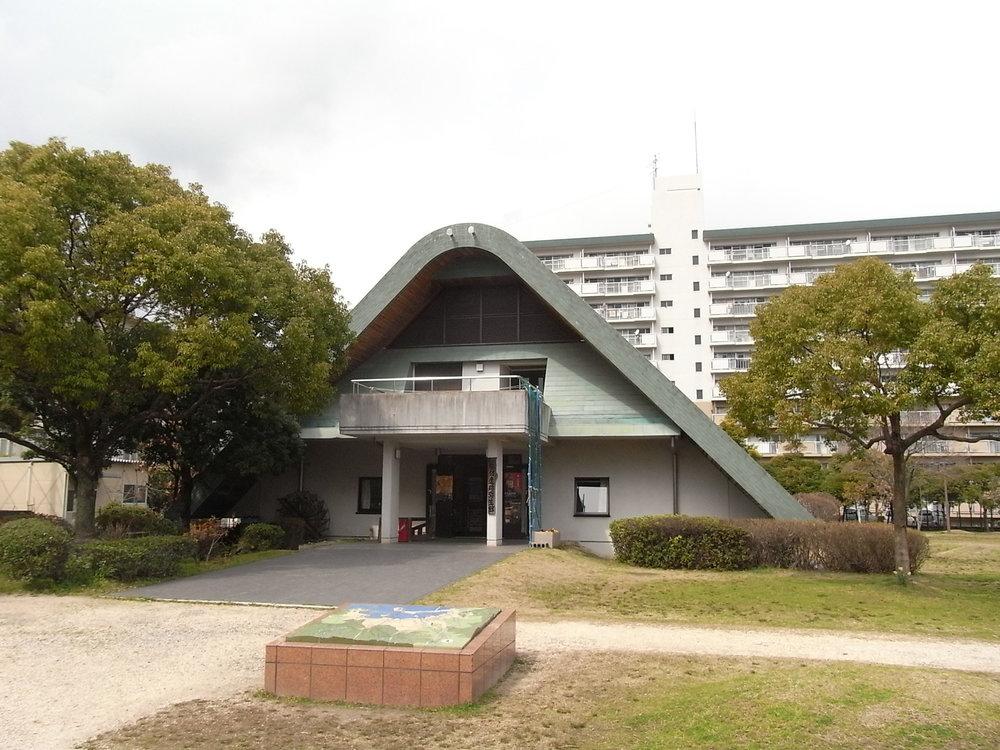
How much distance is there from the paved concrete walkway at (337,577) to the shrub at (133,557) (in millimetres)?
411

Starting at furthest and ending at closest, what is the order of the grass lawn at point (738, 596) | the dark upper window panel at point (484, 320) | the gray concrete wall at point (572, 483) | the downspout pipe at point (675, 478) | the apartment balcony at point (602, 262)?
the apartment balcony at point (602, 262), the dark upper window panel at point (484, 320), the gray concrete wall at point (572, 483), the downspout pipe at point (675, 478), the grass lawn at point (738, 596)

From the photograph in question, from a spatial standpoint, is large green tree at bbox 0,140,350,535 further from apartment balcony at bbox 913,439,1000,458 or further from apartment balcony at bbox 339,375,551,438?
apartment balcony at bbox 913,439,1000,458

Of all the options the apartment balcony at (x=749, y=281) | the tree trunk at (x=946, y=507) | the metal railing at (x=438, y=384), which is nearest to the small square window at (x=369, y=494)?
the metal railing at (x=438, y=384)

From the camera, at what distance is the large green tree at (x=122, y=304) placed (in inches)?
565

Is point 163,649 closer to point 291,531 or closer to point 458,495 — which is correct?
point 291,531

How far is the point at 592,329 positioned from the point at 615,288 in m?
43.7

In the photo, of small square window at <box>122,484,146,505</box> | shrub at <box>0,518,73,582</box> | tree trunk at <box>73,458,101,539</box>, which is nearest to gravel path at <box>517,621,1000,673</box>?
shrub at <box>0,518,73,582</box>

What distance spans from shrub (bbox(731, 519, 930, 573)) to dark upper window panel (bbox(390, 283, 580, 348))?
873 cm

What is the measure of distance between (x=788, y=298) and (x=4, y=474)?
101 ft

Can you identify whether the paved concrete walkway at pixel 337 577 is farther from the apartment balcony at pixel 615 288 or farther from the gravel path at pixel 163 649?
the apartment balcony at pixel 615 288

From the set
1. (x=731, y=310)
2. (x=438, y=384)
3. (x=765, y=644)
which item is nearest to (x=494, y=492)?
(x=438, y=384)

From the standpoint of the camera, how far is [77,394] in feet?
49.2

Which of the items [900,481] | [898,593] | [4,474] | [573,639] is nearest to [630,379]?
[900,481]

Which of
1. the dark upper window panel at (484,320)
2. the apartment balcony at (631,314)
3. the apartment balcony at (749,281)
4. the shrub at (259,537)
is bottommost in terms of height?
the shrub at (259,537)
